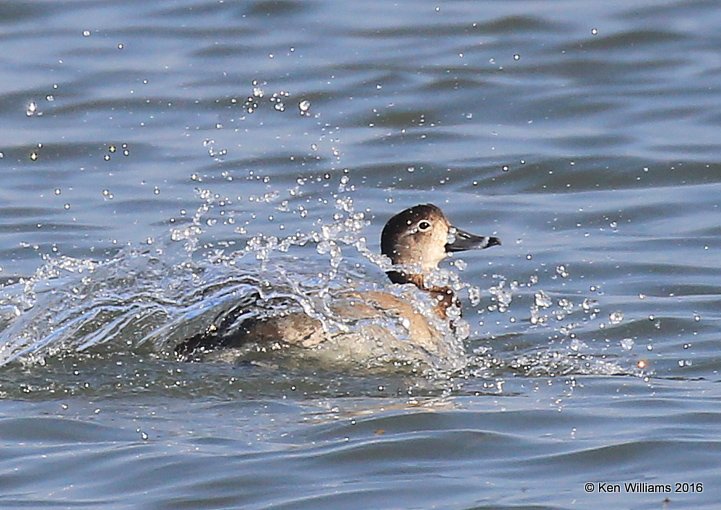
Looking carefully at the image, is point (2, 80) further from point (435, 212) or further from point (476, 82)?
point (435, 212)

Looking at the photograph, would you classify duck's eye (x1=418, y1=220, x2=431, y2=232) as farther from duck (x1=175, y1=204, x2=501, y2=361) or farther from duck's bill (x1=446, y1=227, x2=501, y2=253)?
duck (x1=175, y1=204, x2=501, y2=361)

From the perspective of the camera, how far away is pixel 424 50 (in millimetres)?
15469

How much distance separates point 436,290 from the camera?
380 inches

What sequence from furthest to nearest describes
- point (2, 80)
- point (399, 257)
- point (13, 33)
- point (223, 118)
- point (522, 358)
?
point (13, 33), point (2, 80), point (223, 118), point (399, 257), point (522, 358)

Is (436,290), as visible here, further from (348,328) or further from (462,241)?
(348,328)

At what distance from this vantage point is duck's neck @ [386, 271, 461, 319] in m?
9.32

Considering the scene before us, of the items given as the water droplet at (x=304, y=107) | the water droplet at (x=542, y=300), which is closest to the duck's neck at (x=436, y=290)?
the water droplet at (x=542, y=300)

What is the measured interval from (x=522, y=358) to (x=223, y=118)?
18.5 ft

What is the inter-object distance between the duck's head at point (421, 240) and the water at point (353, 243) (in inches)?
11.2

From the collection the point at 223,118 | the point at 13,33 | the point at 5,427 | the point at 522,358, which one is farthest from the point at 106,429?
the point at 13,33

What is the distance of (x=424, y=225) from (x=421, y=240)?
0.30 feet

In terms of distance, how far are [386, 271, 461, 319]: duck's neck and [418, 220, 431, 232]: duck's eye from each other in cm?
25

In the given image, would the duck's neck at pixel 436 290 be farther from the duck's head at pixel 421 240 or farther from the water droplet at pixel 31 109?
the water droplet at pixel 31 109

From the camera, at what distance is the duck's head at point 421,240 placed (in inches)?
382
